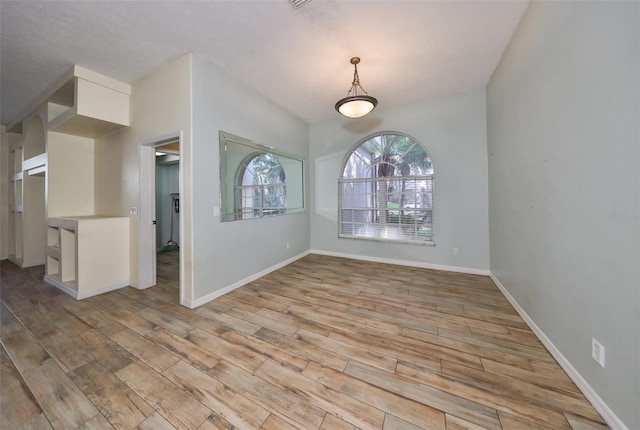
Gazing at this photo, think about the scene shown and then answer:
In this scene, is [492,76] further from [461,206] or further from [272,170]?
[272,170]

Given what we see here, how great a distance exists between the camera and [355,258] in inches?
179

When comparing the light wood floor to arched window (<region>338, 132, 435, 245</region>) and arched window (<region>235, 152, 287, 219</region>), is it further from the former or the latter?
arched window (<region>338, 132, 435, 245</region>)

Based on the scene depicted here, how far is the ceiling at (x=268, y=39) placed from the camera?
6.43 feet

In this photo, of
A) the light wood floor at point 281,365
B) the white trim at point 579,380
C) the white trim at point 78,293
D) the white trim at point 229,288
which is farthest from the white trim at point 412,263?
the white trim at point 78,293

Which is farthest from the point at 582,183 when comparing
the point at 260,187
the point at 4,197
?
the point at 4,197

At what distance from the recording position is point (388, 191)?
167 inches

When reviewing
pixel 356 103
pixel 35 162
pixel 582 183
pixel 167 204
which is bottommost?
pixel 582 183

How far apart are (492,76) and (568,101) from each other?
2109 mm

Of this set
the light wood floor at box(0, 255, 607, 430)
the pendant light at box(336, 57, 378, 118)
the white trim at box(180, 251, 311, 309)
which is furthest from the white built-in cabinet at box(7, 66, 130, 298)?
the pendant light at box(336, 57, 378, 118)

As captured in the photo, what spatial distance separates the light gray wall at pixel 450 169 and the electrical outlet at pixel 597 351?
2.42 m

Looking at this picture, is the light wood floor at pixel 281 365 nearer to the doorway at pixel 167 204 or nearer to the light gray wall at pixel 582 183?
the light gray wall at pixel 582 183

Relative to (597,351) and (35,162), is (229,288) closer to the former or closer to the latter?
(597,351)

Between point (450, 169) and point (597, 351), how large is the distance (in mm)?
2995

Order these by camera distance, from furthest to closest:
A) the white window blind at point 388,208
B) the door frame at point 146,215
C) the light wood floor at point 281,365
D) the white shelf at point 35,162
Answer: the white window blind at point 388,208, the white shelf at point 35,162, the door frame at point 146,215, the light wood floor at point 281,365
